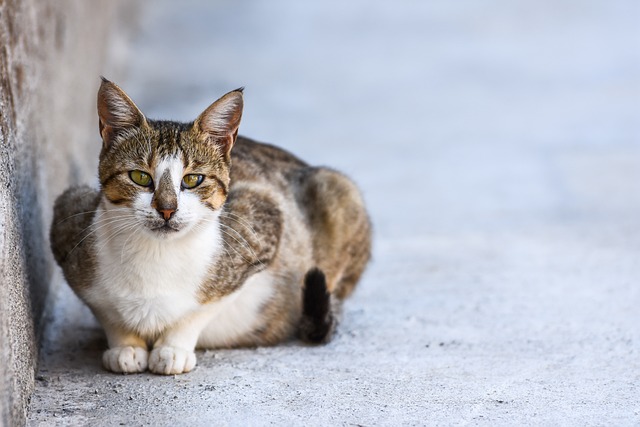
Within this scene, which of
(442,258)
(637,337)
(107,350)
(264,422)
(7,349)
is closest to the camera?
(7,349)

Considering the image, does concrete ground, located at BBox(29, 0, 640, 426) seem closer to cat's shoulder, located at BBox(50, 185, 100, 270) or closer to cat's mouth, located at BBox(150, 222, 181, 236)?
cat's shoulder, located at BBox(50, 185, 100, 270)

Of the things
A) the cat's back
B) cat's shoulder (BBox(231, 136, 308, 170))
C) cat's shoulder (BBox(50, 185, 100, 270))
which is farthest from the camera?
cat's shoulder (BBox(231, 136, 308, 170))

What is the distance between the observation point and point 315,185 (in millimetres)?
4965

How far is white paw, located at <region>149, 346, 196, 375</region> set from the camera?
3.93 meters

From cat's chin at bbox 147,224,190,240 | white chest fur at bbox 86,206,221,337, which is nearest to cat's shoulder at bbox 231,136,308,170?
white chest fur at bbox 86,206,221,337

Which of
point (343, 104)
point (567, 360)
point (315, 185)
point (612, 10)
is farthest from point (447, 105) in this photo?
point (567, 360)

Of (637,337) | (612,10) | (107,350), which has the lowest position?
(107,350)

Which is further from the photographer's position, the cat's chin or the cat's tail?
the cat's tail

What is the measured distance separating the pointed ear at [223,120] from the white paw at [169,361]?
0.86 metres

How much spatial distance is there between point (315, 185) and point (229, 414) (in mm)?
1706

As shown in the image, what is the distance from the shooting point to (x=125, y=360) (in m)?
3.92

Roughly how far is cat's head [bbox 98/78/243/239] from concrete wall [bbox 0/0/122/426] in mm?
416

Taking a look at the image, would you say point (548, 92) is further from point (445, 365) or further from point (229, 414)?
point (229, 414)

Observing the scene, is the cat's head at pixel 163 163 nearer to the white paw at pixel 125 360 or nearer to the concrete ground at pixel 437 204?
the white paw at pixel 125 360
